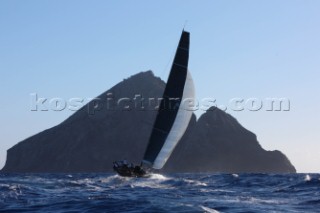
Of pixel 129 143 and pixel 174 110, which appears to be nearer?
pixel 174 110

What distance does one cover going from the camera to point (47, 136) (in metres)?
171

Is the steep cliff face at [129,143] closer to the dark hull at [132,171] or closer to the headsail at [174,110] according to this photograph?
the dark hull at [132,171]

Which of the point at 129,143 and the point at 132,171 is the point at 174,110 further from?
the point at 129,143

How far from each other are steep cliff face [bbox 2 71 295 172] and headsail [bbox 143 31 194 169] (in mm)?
123312

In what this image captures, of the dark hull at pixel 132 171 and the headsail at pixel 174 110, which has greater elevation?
the headsail at pixel 174 110

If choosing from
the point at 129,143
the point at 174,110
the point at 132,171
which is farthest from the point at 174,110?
the point at 129,143

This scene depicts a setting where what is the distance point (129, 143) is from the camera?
168 meters

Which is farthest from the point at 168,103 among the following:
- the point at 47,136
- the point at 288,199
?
the point at 47,136

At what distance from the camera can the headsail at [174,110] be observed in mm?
35438

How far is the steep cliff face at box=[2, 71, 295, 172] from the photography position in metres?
163

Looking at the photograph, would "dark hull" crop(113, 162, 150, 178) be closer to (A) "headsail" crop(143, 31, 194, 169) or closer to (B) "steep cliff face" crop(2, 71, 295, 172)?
(A) "headsail" crop(143, 31, 194, 169)

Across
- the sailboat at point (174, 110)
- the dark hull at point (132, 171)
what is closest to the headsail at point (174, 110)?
the sailboat at point (174, 110)

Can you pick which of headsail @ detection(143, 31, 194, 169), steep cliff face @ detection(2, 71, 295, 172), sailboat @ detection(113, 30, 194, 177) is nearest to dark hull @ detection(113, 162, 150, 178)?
sailboat @ detection(113, 30, 194, 177)

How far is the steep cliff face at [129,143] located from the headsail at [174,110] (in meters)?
123
